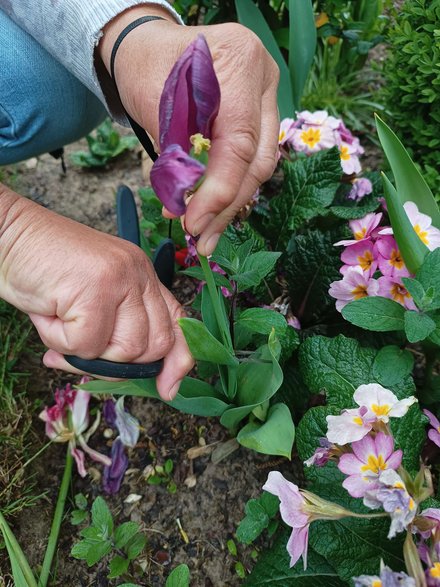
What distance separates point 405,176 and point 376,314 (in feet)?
1.05

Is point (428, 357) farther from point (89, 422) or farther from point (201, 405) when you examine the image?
point (89, 422)

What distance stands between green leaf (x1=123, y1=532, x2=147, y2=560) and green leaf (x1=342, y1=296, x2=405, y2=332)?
23.7 inches

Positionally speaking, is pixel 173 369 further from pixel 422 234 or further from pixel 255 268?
pixel 422 234

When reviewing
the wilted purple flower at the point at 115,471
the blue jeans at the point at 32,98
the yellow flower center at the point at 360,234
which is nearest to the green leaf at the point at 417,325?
the yellow flower center at the point at 360,234

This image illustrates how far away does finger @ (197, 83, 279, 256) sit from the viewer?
793 millimetres

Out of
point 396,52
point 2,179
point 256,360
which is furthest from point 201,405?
point 2,179

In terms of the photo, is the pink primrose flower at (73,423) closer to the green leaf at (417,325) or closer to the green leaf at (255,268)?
the green leaf at (255,268)

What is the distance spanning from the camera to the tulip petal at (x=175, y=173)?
0.57 m

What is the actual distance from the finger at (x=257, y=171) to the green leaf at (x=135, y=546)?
0.64m

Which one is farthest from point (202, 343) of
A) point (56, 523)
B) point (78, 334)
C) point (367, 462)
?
point (56, 523)

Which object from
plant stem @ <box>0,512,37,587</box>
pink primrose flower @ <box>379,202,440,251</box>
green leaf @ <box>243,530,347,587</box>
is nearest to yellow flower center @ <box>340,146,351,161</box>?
pink primrose flower @ <box>379,202,440,251</box>

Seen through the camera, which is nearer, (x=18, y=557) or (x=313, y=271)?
(x=18, y=557)

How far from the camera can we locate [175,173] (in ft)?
1.89

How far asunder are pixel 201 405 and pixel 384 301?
386 mm
